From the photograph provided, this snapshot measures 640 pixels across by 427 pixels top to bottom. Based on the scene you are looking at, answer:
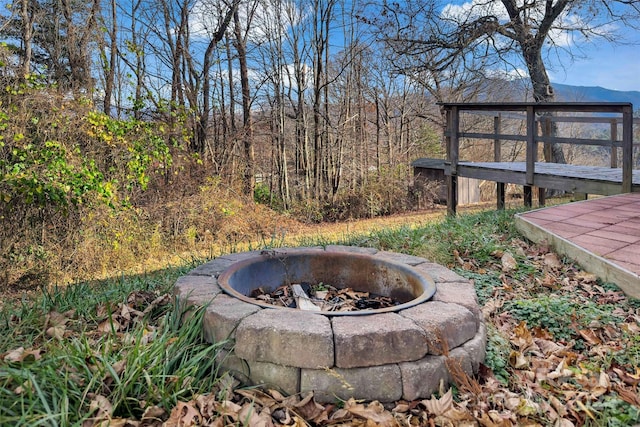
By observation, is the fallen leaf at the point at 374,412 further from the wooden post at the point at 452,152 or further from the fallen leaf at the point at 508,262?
the wooden post at the point at 452,152

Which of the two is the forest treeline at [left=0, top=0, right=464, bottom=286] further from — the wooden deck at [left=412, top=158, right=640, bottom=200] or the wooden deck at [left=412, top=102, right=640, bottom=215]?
the wooden deck at [left=412, top=158, right=640, bottom=200]

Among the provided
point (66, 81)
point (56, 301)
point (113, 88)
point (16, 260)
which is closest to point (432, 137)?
point (113, 88)

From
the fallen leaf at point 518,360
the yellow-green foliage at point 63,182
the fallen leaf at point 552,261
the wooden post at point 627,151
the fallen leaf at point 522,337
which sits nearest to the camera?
the fallen leaf at point 518,360

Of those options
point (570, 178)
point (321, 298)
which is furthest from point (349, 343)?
point (570, 178)

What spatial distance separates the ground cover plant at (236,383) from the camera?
154 centimetres

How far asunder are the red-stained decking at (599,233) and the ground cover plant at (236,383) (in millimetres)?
152

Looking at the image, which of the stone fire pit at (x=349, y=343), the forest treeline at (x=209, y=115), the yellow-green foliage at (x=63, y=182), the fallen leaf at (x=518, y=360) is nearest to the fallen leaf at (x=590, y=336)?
the fallen leaf at (x=518, y=360)

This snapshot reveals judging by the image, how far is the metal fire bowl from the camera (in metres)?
2.54

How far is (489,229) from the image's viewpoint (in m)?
4.01

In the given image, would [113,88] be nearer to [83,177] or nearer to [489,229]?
[83,177]

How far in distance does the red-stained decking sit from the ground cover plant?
0.50ft

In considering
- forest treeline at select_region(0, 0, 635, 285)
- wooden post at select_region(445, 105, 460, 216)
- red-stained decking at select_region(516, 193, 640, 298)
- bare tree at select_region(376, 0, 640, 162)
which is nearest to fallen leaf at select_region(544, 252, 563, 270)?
red-stained decking at select_region(516, 193, 640, 298)

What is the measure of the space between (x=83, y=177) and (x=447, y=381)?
4467mm

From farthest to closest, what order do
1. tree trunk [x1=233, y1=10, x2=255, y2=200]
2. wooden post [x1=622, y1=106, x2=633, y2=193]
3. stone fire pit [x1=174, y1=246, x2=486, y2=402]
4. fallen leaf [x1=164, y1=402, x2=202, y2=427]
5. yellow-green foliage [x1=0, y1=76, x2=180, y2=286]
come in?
tree trunk [x1=233, y1=10, x2=255, y2=200] → wooden post [x1=622, y1=106, x2=633, y2=193] → yellow-green foliage [x1=0, y1=76, x2=180, y2=286] → stone fire pit [x1=174, y1=246, x2=486, y2=402] → fallen leaf [x1=164, y1=402, x2=202, y2=427]
